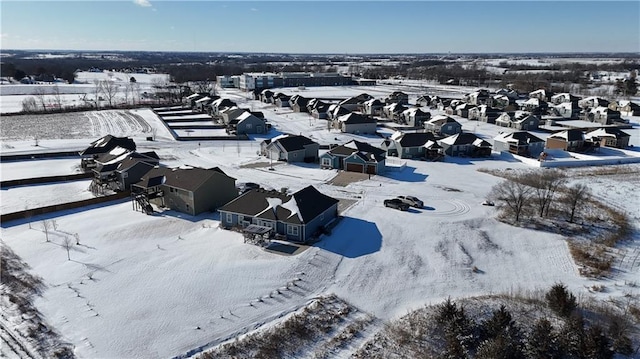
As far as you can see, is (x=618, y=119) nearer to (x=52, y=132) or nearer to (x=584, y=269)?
(x=584, y=269)

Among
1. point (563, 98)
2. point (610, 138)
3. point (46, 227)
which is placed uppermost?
point (563, 98)

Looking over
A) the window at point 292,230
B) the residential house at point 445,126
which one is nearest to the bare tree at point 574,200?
the window at point 292,230

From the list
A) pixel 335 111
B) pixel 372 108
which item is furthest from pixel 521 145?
pixel 372 108

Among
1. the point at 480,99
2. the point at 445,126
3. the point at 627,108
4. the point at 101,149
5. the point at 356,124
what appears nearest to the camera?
the point at 101,149

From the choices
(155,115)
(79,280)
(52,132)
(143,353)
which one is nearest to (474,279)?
(143,353)

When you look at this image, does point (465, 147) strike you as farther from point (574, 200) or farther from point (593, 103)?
point (593, 103)

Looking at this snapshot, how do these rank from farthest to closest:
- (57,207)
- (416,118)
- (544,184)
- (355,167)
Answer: (416,118), (355,167), (544,184), (57,207)

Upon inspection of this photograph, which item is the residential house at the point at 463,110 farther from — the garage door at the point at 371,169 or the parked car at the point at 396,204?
the parked car at the point at 396,204
